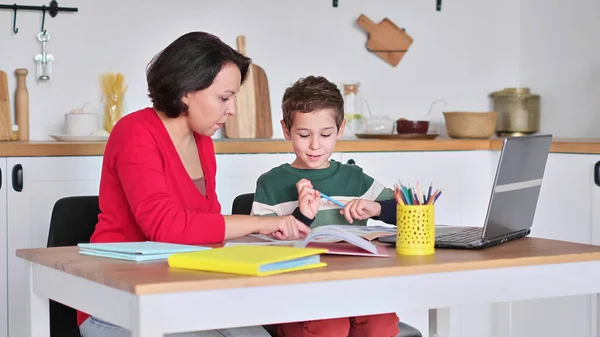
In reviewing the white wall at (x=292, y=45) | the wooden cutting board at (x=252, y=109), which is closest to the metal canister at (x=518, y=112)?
the white wall at (x=292, y=45)

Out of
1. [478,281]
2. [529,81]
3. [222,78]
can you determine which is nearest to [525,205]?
[478,281]

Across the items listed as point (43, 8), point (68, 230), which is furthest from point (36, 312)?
point (43, 8)

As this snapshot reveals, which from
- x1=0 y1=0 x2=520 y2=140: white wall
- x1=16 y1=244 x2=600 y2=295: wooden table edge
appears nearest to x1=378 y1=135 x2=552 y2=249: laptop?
x1=16 y1=244 x2=600 y2=295: wooden table edge

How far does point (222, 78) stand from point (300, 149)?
28cm

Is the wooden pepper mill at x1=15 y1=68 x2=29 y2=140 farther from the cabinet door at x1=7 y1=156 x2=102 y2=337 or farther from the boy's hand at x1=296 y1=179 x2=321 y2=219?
the boy's hand at x1=296 y1=179 x2=321 y2=219

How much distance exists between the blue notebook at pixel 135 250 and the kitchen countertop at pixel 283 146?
1370mm

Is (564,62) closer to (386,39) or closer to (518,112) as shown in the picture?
(518,112)

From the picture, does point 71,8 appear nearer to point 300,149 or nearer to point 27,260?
point 300,149

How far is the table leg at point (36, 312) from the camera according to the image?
175 cm

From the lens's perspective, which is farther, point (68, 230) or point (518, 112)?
point (518, 112)

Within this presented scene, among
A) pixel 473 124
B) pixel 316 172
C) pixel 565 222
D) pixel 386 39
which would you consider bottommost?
pixel 565 222

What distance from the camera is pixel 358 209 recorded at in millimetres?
2084

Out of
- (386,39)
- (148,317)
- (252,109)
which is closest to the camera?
(148,317)

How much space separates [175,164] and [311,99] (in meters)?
0.39
